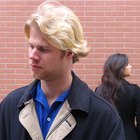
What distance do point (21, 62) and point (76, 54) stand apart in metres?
4.52

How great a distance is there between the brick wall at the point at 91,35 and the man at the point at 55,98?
13.9 feet

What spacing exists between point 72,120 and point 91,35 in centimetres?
451

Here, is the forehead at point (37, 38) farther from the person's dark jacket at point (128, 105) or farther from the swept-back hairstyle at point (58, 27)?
the person's dark jacket at point (128, 105)

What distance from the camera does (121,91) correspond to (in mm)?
5023

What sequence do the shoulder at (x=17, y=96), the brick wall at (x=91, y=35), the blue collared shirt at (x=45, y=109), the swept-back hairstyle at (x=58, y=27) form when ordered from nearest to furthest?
the swept-back hairstyle at (x=58, y=27), the blue collared shirt at (x=45, y=109), the shoulder at (x=17, y=96), the brick wall at (x=91, y=35)

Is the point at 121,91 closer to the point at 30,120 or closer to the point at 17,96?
the point at 17,96

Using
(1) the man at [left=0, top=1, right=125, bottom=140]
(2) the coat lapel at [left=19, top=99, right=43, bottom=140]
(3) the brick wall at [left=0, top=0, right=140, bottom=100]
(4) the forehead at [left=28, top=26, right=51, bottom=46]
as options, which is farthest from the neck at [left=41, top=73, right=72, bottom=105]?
(3) the brick wall at [left=0, top=0, right=140, bottom=100]

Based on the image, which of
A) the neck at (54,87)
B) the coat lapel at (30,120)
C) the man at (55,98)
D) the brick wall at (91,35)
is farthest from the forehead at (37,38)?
the brick wall at (91,35)

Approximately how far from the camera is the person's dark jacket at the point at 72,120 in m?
2.31

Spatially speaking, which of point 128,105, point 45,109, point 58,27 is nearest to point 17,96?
point 45,109

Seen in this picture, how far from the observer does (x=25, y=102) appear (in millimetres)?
2416

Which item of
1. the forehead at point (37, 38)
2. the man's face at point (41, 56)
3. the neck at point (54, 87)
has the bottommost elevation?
the neck at point (54, 87)

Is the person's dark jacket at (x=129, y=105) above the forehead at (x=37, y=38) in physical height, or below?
below

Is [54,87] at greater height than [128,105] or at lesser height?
greater
